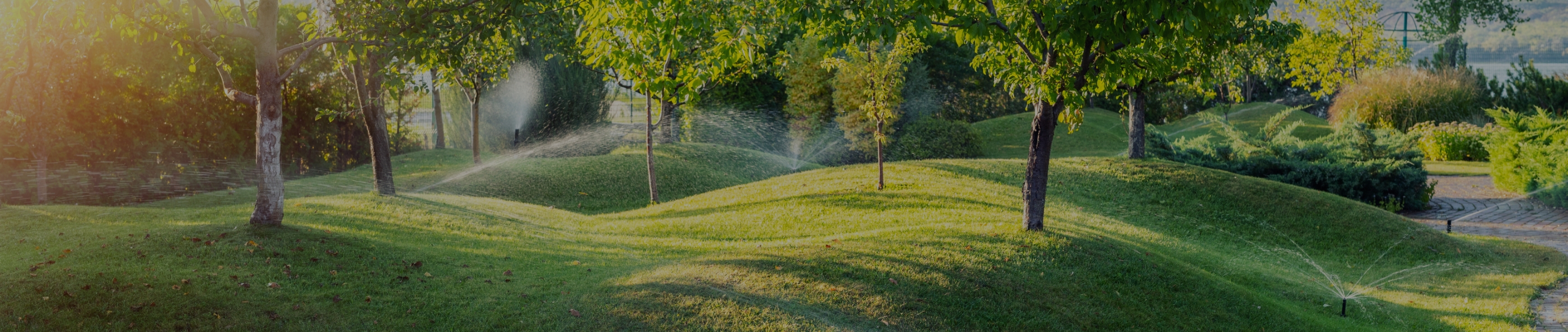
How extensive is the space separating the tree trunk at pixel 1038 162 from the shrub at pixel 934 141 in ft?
37.1

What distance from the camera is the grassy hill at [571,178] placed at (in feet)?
44.5

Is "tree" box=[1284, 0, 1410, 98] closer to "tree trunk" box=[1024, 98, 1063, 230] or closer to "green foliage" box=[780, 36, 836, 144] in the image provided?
"green foliage" box=[780, 36, 836, 144]

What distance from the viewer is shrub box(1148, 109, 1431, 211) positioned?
1316 cm

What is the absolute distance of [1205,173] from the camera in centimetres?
1256

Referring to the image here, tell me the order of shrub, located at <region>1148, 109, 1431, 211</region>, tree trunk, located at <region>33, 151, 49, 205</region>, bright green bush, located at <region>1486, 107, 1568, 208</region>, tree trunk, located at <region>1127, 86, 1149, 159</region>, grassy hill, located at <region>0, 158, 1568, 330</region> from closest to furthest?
1. grassy hill, located at <region>0, 158, 1568, 330</region>
2. tree trunk, located at <region>33, 151, 49, 205</region>
3. bright green bush, located at <region>1486, 107, 1568, 208</region>
4. shrub, located at <region>1148, 109, 1431, 211</region>
5. tree trunk, located at <region>1127, 86, 1149, 159</region>

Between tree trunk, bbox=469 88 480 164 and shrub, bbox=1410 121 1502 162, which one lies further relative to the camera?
shrub, bbox=1410 121 1502 162

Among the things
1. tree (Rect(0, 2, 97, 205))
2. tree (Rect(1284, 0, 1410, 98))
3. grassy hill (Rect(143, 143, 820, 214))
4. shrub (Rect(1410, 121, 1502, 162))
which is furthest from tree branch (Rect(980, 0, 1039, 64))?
shrub (Rect(1410, 121, 1502, 162))

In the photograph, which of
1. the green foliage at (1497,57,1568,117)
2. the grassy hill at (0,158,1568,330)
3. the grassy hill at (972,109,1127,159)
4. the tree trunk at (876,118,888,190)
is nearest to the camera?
the grassy hill at (0,158,1568,330)

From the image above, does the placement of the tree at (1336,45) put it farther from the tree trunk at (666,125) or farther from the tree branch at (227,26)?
the tree branch at (227,26)

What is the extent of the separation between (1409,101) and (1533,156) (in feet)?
31.6

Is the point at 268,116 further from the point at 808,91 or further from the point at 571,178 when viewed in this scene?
the point at 808,91

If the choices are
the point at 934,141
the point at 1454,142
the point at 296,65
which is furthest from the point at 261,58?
the point at 1454,142

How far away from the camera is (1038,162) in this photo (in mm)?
7309

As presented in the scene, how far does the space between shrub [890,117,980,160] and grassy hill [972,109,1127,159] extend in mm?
1047
